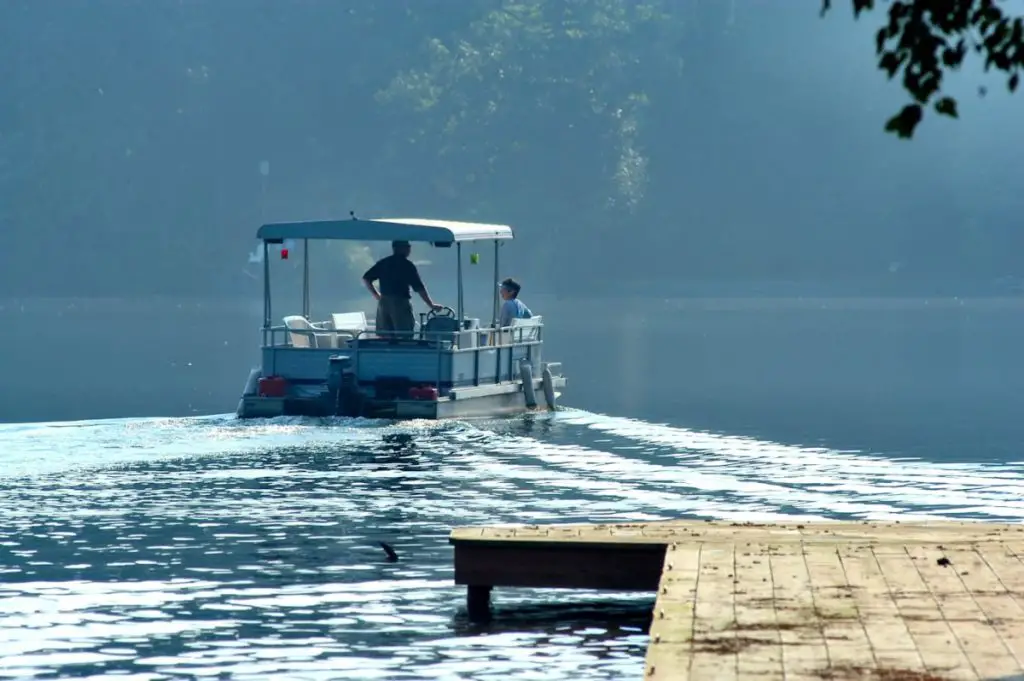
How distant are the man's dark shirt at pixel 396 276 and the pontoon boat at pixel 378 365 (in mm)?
441

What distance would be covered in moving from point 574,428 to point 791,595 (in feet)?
59.0

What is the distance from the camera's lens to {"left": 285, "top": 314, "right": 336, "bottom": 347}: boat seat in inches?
1138

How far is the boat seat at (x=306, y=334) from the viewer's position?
94.8 ft

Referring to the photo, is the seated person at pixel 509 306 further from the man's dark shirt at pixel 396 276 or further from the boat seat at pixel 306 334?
the boat seat at pixel 306 334

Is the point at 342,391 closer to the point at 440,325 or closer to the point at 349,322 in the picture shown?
the point at 440,325

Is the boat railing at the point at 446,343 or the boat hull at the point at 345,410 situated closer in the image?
the boat hull at the point at 345,410

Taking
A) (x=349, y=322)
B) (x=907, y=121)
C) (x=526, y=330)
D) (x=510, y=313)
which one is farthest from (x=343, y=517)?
(x=907, y=121)

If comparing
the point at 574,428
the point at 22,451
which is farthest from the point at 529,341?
the point at 22,451

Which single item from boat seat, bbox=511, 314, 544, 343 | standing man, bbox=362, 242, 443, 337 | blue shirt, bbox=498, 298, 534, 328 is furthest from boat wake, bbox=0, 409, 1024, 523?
standing man, bbox=362, 242, 443, 337

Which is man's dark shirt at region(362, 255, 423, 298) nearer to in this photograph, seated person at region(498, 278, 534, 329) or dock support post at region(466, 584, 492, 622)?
seated person at region(498, 278, 534, 329)

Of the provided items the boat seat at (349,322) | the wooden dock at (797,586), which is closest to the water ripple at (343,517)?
the wooden dock at (797,586)

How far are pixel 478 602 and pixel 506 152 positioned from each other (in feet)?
285

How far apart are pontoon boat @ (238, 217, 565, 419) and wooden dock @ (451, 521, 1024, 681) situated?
41.4ft

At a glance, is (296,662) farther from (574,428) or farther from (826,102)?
(826,102)
